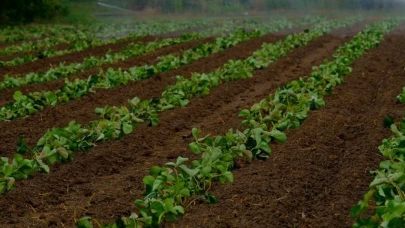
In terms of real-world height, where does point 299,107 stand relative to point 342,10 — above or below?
above

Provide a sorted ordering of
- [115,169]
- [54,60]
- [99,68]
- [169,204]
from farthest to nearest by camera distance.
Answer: [54,60] → [99,68] → [115,169] → [169,204]

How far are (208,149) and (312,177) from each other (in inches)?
38.6

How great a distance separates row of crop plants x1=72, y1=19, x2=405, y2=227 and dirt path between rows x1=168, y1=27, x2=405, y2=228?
0.44 ft

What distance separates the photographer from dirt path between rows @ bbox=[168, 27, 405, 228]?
5336 millimetres

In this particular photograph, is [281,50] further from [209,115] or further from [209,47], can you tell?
[209,115]

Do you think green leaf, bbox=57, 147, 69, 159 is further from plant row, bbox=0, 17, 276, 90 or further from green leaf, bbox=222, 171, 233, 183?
plant row, bbox=0, 17, 276, 90

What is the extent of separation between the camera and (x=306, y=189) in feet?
19.7

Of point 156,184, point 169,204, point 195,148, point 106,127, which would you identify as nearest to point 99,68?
point 106,127

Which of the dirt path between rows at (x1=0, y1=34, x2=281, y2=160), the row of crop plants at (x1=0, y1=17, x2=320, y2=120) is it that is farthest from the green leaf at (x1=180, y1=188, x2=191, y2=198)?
the row of crop plants at (x1=0, y1=17, x2=320, y2=120)

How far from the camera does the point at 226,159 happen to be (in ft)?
20.7

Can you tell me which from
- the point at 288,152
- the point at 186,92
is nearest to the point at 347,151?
the point at 288,152

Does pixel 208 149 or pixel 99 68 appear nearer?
pixel 208 149

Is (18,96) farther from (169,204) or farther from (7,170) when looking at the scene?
(169,204)

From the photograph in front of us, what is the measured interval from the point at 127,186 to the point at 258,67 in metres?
8.34
